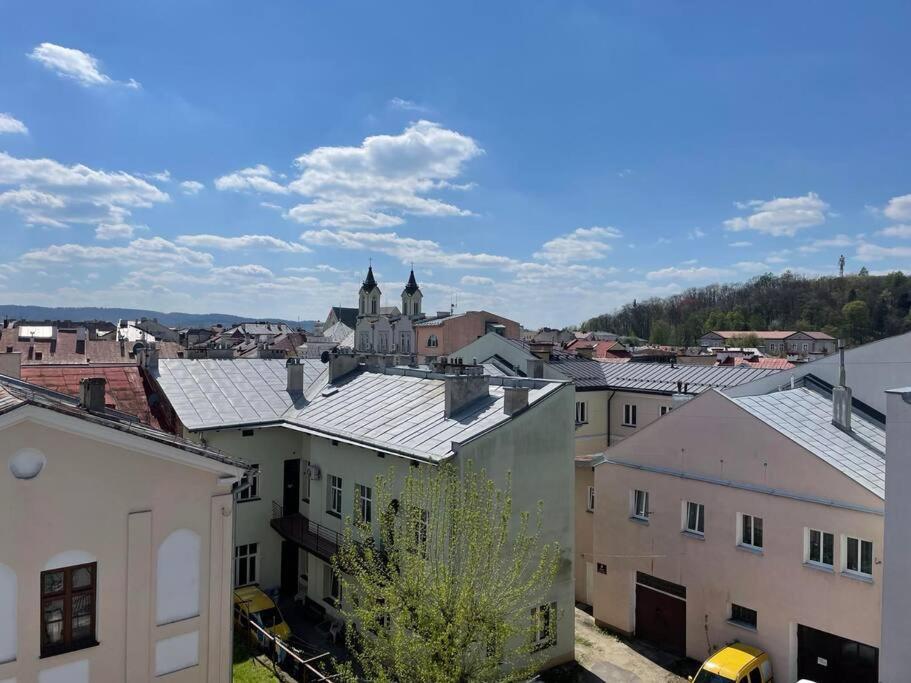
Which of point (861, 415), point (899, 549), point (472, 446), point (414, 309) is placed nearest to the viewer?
point (899, 549)

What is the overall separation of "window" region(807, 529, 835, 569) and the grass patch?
13658 mm

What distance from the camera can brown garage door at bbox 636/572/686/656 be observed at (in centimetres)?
1878

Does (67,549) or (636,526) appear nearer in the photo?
(67,549)

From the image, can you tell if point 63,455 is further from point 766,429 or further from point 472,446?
point 766,429

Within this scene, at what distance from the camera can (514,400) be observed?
16.8m

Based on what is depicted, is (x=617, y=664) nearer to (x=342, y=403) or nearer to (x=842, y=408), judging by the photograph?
(x=842, y=408)

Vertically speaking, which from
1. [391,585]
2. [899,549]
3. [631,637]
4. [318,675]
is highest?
[899,549]

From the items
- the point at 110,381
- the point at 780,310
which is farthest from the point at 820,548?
the point at 780,310

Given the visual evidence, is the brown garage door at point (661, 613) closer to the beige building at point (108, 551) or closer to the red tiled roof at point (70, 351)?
the beige building at point (108, 551)

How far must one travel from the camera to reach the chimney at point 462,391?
17.9m

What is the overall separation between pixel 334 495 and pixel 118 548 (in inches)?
388

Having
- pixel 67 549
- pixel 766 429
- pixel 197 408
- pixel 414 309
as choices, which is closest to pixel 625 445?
pixel 766 429

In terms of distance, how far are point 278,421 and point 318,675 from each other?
9.63 meters

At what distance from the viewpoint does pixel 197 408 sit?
829 inches
